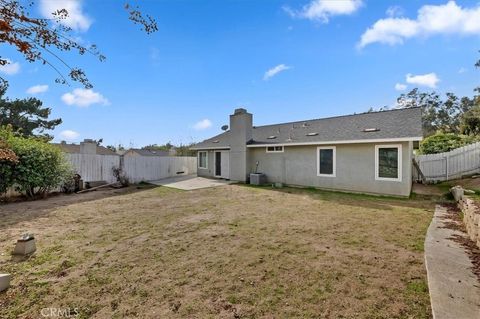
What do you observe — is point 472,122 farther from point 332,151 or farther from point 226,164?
point 226,164

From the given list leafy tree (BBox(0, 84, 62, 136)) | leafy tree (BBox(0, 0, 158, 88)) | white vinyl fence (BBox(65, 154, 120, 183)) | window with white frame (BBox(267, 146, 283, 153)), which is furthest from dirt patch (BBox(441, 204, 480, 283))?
leafy tree (BBox(0, 84, 62, 136))

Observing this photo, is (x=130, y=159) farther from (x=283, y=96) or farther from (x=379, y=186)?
(x=379, y=186)

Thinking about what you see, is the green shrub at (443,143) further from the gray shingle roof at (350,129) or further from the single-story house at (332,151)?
the gray shingle roof at (350,129)

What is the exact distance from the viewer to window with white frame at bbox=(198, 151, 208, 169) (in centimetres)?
1939

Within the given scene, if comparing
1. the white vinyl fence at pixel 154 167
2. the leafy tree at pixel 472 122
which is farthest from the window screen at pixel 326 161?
the leafy tree at pixel 472 122

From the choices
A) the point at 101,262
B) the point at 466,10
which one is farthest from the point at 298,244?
the point at 466,10

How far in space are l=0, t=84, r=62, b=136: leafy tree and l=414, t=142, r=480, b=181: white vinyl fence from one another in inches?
1149

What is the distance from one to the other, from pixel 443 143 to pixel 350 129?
10060 mm

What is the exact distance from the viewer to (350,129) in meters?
12.1

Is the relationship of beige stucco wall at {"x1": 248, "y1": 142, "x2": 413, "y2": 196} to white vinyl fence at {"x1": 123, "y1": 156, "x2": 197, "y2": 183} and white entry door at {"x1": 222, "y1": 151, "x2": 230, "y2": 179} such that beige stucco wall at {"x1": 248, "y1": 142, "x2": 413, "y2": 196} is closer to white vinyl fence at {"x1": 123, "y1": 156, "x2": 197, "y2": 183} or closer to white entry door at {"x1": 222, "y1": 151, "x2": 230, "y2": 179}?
white entry door at {"x1": 222, "y1": 151, "x2": 230, "y2": 179}

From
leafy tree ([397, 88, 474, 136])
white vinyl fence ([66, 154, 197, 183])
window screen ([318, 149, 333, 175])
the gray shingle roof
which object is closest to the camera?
the gray shingle roof

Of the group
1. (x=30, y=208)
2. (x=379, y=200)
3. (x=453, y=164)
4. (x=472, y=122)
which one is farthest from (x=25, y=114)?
(x=472, y=122)

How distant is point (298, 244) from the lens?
15.6 feet

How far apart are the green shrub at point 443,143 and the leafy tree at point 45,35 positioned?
67.8 feet
